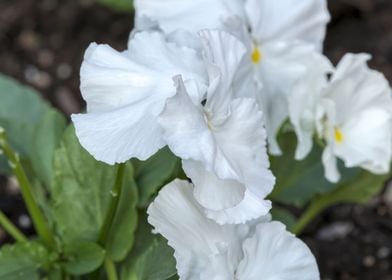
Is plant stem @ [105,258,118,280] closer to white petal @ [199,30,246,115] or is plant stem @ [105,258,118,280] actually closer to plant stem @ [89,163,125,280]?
plant stem @ [89,163,125,280]

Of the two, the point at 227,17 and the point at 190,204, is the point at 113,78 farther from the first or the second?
the point at 227,17

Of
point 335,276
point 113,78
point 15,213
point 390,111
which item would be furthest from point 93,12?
point 113,78

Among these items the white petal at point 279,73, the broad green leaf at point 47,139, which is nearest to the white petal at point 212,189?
the white petal at point 279,73

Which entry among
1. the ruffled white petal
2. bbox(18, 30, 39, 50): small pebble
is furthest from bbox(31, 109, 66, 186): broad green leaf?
bbox(18, 30, 39, 50): small pebble

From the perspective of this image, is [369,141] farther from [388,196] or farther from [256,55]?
[388,196]

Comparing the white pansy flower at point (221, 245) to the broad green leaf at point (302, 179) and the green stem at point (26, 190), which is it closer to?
the green stem at point (26, 190)
